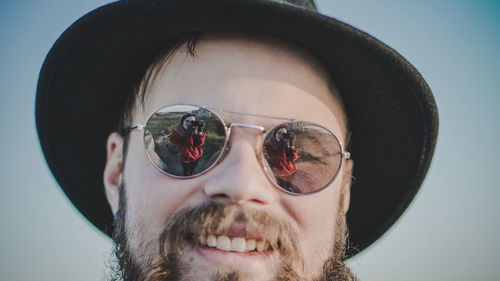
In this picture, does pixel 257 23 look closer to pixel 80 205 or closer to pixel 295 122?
pixel 295 122

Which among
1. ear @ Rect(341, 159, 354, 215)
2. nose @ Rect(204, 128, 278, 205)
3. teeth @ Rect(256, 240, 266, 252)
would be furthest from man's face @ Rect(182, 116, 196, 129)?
ear @ Rect(341, 159, 354, 215)

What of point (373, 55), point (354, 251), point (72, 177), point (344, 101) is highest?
point (373, 55)

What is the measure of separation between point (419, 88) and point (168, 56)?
145 cm

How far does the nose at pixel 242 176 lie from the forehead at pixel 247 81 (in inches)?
4.1

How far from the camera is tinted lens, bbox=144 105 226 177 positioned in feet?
4.47

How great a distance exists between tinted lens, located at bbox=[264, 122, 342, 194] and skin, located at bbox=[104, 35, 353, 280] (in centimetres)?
6

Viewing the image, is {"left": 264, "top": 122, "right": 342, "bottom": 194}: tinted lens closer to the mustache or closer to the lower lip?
the mustache

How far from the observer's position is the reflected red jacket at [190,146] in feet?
4.47

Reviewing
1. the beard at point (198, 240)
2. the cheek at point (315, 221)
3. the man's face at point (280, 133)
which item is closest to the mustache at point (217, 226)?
the beard at point (198, 240)

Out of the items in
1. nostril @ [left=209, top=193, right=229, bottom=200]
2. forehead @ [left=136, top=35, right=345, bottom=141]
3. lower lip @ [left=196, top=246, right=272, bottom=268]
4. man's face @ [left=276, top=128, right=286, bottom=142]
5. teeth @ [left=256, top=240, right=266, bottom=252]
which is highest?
forehead @ [left=136, top=35, right=345, bottom=141]

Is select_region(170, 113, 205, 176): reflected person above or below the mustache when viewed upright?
above

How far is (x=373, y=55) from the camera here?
5.19 ft

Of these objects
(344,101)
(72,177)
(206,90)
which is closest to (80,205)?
(72,177)

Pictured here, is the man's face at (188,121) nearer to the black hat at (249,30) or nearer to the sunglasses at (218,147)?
the sunglasses at (218,147)
